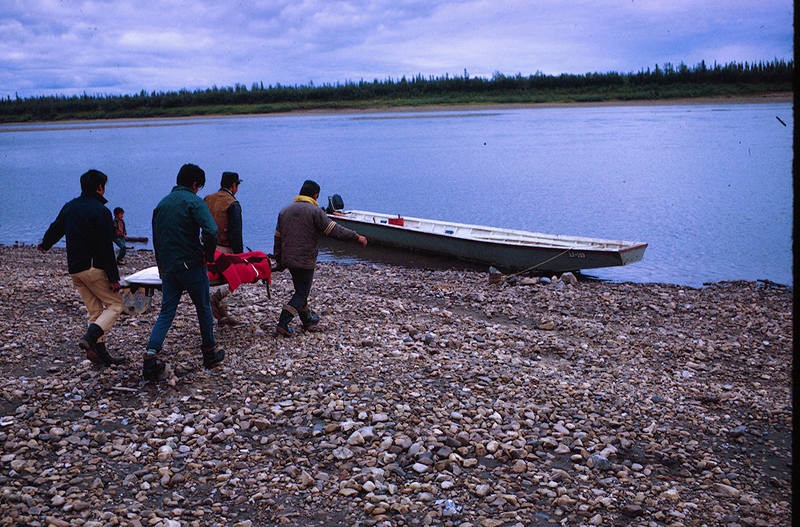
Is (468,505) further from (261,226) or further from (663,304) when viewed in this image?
(261,226)

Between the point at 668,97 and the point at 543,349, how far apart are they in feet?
336

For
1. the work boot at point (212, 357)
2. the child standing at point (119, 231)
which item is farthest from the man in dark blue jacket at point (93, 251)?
the child standing at point (119, 231)

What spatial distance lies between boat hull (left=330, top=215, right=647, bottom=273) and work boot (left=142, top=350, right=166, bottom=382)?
12.5 m

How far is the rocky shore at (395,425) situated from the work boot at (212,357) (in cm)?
12

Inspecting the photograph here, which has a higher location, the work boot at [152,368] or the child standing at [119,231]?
the child standing at [119,231]

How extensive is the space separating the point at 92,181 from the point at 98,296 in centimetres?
146

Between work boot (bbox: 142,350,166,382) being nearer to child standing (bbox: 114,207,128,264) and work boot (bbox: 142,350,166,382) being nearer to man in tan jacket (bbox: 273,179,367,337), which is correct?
man in tan jacket (bbox: 273,179,367,337)

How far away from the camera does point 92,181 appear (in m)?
7.36

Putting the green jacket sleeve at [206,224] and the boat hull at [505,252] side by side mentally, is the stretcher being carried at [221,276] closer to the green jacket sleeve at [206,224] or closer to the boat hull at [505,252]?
the green jacket sleeve at [206,224]

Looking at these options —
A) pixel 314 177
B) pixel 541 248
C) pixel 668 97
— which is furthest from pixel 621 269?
pixel 668 97

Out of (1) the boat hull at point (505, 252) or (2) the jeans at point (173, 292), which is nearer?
(2) the jeans at point (173, 292)

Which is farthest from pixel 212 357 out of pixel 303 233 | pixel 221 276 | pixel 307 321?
pixel 303 233

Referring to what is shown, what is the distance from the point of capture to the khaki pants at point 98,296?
762 cm

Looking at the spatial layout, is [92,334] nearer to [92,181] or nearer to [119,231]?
[92,181]
